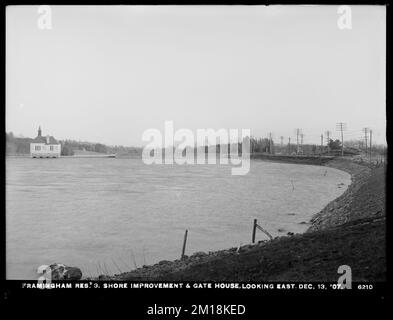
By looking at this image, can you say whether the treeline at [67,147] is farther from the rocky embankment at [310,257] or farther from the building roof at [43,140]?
the rocky embankment at [310,257]

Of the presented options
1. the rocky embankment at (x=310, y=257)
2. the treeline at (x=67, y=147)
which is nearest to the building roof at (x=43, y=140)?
the treeline at (x=67, y=147)

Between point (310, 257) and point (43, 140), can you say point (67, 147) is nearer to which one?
point (43, 140)

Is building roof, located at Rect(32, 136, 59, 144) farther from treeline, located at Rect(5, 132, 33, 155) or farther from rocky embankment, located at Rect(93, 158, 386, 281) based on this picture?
rocky embankment, located at Rect(93, 158, 386, 281)

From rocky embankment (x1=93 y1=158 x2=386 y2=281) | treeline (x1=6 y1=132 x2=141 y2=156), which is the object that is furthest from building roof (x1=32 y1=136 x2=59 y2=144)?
rocky embankment (x1=93 y1=158 x2=386 y2=281)

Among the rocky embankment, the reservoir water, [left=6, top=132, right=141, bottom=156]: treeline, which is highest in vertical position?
[left=6, top=132, right=141, bottom=156]: treeline

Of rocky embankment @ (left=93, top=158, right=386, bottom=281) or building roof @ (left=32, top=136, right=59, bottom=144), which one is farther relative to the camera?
building roof @ (left=32, top=136, right=59, bottom=144)
